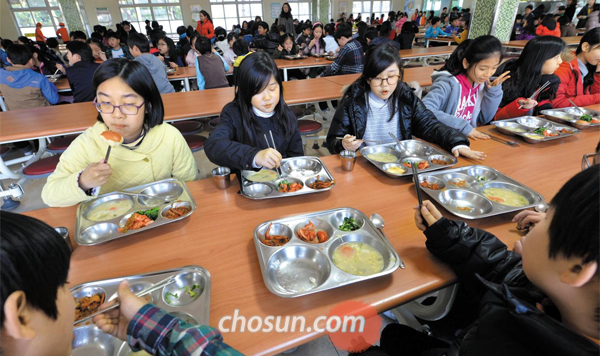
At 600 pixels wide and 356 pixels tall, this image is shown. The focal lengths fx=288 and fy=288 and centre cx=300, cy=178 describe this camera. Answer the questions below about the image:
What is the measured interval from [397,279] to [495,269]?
Answer: 359mm

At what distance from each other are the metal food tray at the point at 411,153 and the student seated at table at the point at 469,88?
1.63 ft

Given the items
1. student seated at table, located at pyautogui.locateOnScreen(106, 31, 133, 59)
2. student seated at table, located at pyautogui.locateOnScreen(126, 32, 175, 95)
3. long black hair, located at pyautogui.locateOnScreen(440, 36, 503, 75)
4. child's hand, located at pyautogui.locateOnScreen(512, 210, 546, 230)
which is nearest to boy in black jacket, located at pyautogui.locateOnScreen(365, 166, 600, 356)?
child's hand, located at pyautogui.locateOnScreen(512, 210, 546, 230)

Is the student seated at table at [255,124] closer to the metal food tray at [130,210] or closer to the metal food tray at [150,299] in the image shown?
the metal food tray at [130,210]

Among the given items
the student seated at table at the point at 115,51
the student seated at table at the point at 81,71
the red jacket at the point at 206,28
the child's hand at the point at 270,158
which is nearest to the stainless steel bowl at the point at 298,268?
the child's hand at the point at 270,158

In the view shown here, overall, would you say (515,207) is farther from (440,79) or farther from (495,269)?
(440,79)

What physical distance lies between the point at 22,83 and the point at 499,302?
542 centimetres

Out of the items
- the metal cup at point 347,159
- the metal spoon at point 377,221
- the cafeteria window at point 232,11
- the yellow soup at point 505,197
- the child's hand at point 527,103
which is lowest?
the yellow soup at point 505,197

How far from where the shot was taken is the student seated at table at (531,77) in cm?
272

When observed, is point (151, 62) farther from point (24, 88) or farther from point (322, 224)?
point (322, 224)

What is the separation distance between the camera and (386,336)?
1.26 meters

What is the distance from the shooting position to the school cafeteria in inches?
26.6

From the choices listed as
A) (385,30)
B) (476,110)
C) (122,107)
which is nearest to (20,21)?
(385,30)

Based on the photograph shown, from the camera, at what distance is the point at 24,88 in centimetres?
383

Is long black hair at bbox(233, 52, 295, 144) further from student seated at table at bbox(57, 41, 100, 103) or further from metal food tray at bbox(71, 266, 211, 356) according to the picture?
student seated at table at bbox(57, 41, 100, 103)
